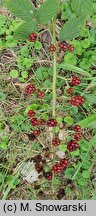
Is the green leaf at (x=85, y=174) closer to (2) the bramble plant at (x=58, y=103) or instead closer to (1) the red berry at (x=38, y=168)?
(2) the bramble plant at (x=58, y=103)

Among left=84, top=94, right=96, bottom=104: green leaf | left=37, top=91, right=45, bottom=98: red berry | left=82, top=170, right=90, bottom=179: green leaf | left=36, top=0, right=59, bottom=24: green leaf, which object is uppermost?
left=36, top=0, right=59, bottom=24: green leaf

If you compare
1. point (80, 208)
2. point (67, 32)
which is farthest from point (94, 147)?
point (67, 32)

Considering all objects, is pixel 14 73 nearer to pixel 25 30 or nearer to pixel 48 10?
pixel 25 30

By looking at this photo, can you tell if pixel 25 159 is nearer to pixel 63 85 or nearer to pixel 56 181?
pixel 56 181

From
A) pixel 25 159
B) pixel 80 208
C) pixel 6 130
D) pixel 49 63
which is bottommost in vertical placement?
pixel 80 208

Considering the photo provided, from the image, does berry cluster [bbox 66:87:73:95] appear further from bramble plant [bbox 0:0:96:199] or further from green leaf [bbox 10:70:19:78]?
green leaf [bbox 10:70:19:78]

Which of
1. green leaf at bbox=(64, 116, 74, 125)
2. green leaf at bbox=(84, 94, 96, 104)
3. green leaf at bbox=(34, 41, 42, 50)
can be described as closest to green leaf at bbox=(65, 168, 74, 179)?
green leaf at bbox=(64, 116, 74, 125)

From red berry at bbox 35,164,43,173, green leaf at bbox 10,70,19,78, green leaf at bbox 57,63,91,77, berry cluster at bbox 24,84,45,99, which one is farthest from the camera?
green leaf at bbox 10,70,19,78
